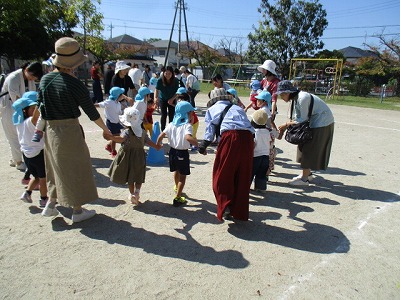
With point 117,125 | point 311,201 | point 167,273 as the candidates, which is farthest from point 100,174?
point 311,201

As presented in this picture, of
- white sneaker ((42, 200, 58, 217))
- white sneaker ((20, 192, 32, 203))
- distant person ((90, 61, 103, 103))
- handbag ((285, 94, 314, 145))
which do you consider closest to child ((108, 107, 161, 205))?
white sneaker ((42, 200, 58, 217))

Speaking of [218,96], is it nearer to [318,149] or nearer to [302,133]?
[302,133]

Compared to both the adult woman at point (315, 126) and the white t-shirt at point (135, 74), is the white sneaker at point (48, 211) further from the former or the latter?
the white t-shirt at point (135, 74)

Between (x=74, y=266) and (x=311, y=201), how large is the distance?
351 cm

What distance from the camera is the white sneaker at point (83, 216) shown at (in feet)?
12.6

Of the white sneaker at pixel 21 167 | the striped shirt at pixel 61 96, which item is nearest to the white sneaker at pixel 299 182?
the striped shirt at pixel 61 96

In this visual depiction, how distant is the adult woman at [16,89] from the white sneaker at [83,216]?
217 centimetres

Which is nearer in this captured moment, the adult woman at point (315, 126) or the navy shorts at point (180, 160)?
the navy shorts at point (180, 160)

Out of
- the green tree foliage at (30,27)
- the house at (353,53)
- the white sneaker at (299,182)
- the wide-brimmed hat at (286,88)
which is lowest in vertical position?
the white sneaker at (299,182)

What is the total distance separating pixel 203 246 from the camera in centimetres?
349

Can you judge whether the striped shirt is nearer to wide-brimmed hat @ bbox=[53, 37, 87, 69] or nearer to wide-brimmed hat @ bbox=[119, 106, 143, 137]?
wide-brimmed hat @ bbox=[53, 37, 87, 69]

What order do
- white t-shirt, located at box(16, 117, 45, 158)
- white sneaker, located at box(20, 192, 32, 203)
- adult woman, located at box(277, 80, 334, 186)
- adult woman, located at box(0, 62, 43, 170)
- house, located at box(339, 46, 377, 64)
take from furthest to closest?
house, located at box(339, 46, 377, 64) < adult woman, located at box(277, 80, 334, 186) < adult woman, located at box(0, 62, 43, 170) < white sneaker, located at box(20, 192, 32, 203) < white t-shirt, located at box(16, 117, 45, 158)

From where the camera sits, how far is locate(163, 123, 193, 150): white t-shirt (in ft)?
14.1

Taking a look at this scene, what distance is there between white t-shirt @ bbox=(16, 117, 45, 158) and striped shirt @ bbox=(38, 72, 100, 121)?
0.77m
